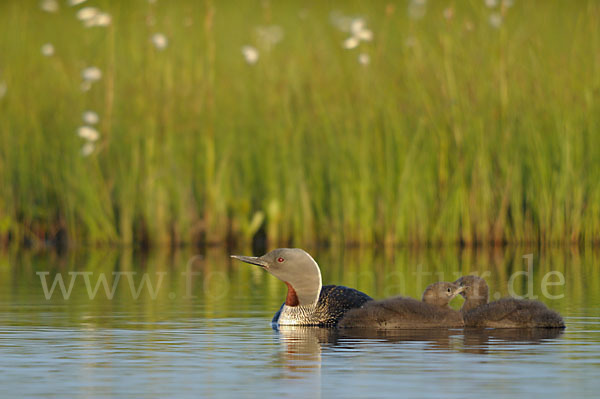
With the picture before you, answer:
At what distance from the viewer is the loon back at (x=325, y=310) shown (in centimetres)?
872

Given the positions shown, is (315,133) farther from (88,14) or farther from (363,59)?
(88,14)

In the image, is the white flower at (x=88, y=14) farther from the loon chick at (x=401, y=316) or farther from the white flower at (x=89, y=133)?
the loon chick at (x=401, y=316)

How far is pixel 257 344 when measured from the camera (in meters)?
7.67

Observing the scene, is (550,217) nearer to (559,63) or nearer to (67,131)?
(559,63)

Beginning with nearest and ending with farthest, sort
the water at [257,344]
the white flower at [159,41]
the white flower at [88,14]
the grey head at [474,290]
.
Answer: the water at [257,344], the grey head at [474,290], the white flower at [88,14], the white flower at [159,41]

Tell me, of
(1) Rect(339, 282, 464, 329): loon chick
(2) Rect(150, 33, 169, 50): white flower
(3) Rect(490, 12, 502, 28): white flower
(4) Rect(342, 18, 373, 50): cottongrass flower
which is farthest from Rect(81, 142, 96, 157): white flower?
(1) Rect(339, 282, 464, 329): loon chick

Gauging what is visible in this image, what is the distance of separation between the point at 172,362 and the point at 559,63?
9.27 m

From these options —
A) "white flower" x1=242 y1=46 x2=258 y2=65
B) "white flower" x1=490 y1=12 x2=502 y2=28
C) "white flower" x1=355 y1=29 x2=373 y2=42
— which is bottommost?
"white flower" x1=242 y1=46 x2=258 y2=65

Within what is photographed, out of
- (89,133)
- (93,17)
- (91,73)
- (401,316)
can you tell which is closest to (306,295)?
(401,316)

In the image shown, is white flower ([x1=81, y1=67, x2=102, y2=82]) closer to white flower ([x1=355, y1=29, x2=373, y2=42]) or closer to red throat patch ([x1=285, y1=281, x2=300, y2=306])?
white flower ([x1=355, y1=29, x2=373, y2=42])

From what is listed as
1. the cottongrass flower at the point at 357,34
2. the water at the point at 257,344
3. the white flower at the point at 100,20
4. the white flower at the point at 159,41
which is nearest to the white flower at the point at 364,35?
the cottongrass flower at the point at 357,34

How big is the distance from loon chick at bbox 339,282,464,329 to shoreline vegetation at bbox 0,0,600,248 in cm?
619

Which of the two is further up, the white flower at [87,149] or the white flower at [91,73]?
the white flower at [91,73]

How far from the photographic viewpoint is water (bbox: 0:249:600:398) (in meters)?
6.02
